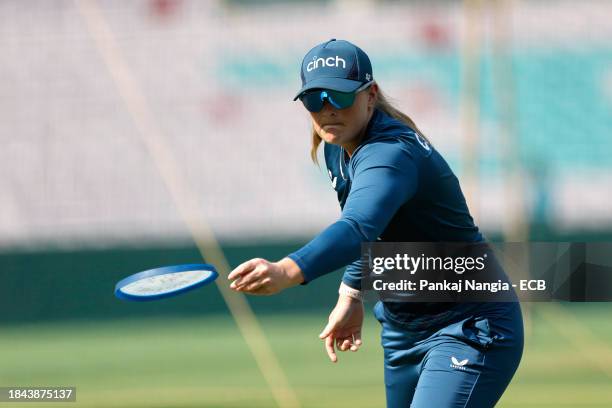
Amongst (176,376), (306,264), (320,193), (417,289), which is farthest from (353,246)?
(320,193)

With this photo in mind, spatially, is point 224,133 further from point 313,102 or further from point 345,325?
point 313,102

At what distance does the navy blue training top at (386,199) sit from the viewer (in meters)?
3.40

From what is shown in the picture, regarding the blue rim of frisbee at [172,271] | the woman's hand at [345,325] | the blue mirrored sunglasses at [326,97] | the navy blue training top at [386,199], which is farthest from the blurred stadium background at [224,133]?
the blue rim of frisbee at [172,271]

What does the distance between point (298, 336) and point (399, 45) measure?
5.50 meters

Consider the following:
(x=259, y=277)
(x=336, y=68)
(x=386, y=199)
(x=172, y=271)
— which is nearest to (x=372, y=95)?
(x=336, y=68)

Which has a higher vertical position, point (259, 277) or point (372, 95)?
point (372, 95)

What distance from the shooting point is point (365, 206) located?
139 inches

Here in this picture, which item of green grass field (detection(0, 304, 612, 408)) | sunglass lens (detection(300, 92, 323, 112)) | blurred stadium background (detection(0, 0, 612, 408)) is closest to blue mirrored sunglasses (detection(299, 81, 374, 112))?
sunglass lens (detection(300, 92, 323, 112))

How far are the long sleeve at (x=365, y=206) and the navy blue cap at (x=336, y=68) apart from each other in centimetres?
24

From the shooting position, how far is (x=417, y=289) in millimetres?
4227

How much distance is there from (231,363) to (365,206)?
8.24m

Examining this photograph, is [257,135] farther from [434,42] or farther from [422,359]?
[422,359]

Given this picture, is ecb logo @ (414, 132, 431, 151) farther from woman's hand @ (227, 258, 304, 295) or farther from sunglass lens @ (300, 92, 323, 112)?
woman's hand @ (227, 258, 304, 295)

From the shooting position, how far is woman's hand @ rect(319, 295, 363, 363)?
4.60 metres
